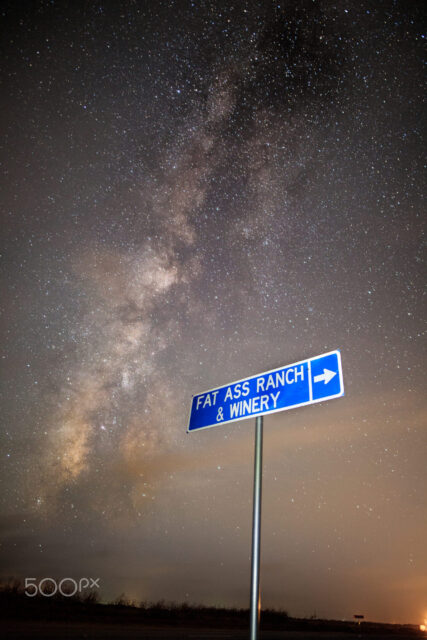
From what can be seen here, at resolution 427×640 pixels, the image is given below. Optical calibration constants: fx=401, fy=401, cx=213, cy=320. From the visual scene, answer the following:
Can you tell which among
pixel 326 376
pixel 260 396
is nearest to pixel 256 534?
pixel 260 396

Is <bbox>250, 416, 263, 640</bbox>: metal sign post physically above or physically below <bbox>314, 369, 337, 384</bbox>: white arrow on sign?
below

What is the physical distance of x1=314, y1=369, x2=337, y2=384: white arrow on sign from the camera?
4191mm

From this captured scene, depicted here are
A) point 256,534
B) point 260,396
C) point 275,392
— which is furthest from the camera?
point 260,396

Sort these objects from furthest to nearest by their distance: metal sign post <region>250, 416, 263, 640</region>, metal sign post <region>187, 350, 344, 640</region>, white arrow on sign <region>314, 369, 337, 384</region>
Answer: white arrow on sign <region>314, 369, 337, 384</region>
metal sign post <region>187, 350, 344, 640</region>
metal sign post <region>250, 416, 263, 640</region>

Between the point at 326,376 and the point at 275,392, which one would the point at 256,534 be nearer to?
the point at 275,392

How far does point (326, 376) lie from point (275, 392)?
64cm

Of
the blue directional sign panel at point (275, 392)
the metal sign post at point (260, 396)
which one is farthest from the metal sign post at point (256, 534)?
the blue directional sign panel at point (275, 392)

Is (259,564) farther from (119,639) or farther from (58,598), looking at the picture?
(58,598)

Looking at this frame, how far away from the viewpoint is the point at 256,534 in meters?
4.11

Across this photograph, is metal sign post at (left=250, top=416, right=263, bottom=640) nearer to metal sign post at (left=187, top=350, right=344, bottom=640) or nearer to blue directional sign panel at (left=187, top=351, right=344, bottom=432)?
metal sign post at (left=187, top=350, right=344, bottom=640)

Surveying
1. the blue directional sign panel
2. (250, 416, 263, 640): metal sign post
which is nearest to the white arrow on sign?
the blue directional sign panel

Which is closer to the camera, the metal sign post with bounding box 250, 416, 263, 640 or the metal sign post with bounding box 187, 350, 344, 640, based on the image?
the metal sign post with bounding box 250, 416, 263, 640

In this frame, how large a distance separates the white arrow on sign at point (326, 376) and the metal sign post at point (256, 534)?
0.87 meters

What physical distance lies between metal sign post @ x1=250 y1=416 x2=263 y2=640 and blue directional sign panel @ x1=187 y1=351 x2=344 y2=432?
0.26 meters
